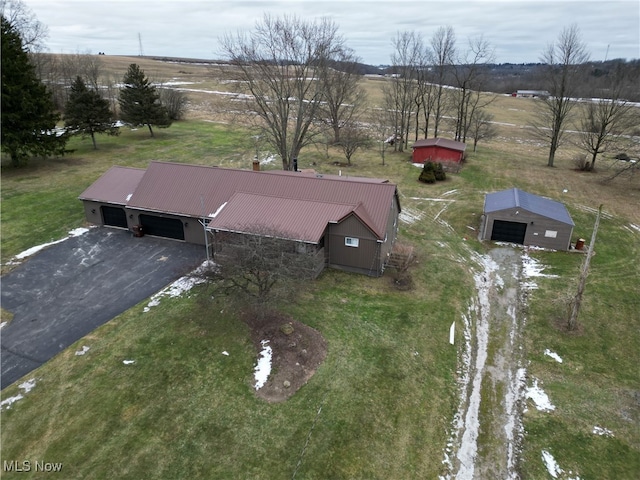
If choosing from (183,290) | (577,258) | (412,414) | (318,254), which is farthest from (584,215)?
(183,290)

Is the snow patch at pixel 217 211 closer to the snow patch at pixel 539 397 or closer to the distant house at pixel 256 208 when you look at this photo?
the distant house at pixel 256 208

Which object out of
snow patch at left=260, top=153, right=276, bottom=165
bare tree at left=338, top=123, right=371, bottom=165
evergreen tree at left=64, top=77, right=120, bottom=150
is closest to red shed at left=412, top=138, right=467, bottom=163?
bare tree at left=338, top=123, right=371, bottom=165

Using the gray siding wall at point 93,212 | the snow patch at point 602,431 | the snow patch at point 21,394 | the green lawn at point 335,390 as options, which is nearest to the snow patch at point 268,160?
the gray siding wall at point 93,212

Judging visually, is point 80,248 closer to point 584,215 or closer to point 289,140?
point 289,140

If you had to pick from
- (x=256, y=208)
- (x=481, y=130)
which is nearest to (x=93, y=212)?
(x=256, y=208)

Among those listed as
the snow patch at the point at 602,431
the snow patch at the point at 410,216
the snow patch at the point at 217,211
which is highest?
the snow patch at the point at 217,211

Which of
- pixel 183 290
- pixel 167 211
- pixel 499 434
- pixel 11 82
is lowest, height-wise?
pixel 499 434
